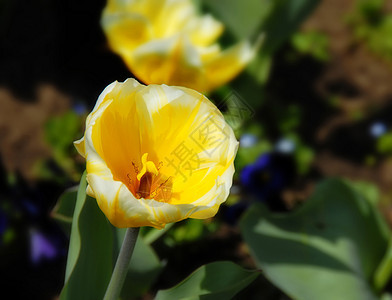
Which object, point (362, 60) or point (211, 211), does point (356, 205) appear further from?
point (362, 60)

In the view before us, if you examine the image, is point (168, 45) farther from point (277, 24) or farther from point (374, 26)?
point (374, 26)

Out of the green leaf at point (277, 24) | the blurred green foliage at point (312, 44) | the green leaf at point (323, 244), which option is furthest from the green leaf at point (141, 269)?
the blurred green foliage at point (312, 44)

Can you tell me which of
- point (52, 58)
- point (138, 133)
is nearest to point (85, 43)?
point (52, 58)

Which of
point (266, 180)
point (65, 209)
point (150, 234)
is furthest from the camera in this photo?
point (266, 180)

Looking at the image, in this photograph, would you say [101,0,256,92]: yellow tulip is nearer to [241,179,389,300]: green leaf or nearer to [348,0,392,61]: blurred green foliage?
[241,179,389,300]: green leaf

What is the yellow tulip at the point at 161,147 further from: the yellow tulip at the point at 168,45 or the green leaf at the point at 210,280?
the yellow tulip at the point at 168,45

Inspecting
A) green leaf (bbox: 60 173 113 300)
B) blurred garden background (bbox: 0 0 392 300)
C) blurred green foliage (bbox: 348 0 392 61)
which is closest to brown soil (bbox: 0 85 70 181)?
blurred garden background (bbox: 0 0 392 300)

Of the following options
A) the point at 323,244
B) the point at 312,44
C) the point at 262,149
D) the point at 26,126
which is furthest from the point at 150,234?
the point at 312,44
